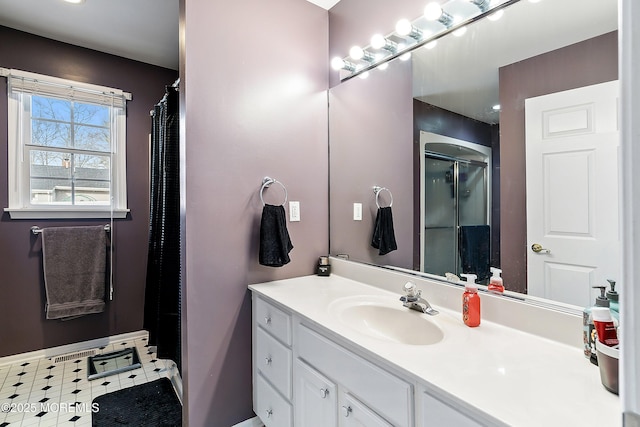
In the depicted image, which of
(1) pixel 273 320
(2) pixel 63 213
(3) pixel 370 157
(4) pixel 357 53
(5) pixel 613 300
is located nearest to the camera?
(5) pixel 613 300

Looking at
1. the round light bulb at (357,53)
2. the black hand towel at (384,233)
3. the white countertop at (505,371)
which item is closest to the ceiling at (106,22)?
the round light bulb at (357,53)

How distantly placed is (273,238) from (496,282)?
1037 millimetres

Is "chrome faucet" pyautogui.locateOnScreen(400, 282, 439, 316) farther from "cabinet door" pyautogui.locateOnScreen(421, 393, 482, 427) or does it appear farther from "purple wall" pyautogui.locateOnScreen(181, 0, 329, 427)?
"purple wall" pyautogui.locateOnScreen(181, 0, 329, 427)

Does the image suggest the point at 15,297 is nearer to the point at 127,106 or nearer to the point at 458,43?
the point at 127,106

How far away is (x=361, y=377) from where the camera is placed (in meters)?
1.00

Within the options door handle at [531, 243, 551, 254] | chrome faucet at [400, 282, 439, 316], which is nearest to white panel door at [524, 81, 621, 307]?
door handle at [531, 243, 551, 254]

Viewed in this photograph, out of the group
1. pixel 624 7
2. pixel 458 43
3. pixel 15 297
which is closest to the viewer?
pixel 624 7

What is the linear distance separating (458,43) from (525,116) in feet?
1.57

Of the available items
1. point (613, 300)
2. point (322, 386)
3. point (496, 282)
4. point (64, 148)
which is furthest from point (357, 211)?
point (64, 148)

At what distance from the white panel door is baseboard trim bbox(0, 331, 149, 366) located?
3049mm

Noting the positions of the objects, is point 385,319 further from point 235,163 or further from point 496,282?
point 235,163

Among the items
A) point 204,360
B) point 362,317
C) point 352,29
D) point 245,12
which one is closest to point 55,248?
point 204,360

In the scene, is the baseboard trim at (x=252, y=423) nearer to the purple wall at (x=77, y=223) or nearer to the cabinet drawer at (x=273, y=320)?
the cabinet drawer at (x=273, y=320)

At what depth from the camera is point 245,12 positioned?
1.71 meters
